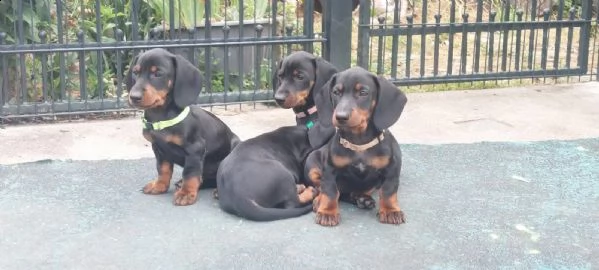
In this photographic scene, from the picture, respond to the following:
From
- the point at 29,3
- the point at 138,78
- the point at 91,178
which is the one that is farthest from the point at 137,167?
the point at 29,3

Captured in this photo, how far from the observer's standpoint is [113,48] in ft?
21.8

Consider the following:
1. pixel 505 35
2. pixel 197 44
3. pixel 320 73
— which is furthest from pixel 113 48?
pixel 505 35

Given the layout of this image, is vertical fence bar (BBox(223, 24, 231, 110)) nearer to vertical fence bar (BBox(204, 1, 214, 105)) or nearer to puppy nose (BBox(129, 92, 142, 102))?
vertical fence bar (BBox(204, 1, 214, 105))

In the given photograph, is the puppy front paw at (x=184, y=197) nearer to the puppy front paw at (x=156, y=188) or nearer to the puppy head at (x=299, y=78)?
the puppy front paw at (x=156, y=188)

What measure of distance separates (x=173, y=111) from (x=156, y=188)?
504 millimetres

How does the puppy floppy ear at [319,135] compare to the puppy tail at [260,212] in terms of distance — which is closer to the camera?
the puppy tail at [260,212]

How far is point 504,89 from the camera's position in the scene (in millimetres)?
7938

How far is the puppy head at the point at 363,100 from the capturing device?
4133mm

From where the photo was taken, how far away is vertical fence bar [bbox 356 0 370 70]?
730 cm

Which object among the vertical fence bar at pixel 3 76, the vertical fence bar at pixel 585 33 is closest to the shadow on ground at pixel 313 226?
the vertical fence bar at pixel 3 76

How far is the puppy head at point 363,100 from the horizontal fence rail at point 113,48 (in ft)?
9.06

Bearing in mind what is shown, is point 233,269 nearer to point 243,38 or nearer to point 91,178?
point 91,178

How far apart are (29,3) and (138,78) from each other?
2660 mm

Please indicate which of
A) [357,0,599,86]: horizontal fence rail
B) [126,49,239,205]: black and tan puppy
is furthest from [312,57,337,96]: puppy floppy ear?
[357,0,599,86]: horizontal fence rail
